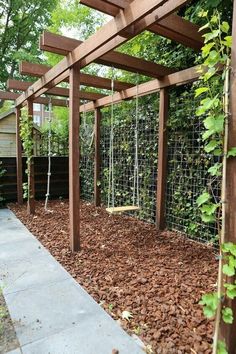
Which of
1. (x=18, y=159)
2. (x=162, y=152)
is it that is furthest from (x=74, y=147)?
(x=18, y=159)

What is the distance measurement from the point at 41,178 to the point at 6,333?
477 cm

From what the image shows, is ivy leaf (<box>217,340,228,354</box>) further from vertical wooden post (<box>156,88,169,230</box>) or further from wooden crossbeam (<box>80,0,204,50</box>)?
vertical wooden post (<box>156,88,169,230</box>)

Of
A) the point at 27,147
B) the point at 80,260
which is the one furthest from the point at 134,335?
the point at 27,147

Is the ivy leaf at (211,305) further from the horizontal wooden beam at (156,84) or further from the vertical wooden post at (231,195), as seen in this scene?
the horizontal wooden beam at (156,84)

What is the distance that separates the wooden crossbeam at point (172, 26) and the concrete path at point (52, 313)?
2.29 m

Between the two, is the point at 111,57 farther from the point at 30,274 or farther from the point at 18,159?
the point at 18,159

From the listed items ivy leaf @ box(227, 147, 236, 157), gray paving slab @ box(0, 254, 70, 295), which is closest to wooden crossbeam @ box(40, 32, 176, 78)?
ivy leaf @ box(227, 147, 236, 157)

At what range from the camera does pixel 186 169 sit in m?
3.63

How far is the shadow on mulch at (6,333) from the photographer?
1653mm

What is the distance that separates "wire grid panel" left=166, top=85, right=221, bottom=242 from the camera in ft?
11.1

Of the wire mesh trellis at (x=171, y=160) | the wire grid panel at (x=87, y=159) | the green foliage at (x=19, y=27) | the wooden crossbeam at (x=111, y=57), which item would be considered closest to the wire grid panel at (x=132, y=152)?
the wire mesh trellis at (x=171, y=160)

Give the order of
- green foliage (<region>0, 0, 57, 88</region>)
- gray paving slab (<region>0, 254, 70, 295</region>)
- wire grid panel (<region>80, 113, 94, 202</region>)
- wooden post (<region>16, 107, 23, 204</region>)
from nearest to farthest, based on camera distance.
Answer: gray paving slab (<region>0, 254, 70, 295</region>), wooden post (<region>16, 107, 23, 204</region>), wire grid panel (<region>80, 113, 94, 202</region>), green foliage (<region>0, 0, 57, 88</region>)

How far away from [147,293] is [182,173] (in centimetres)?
186

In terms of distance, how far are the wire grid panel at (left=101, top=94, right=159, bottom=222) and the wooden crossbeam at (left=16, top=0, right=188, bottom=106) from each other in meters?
1.59
